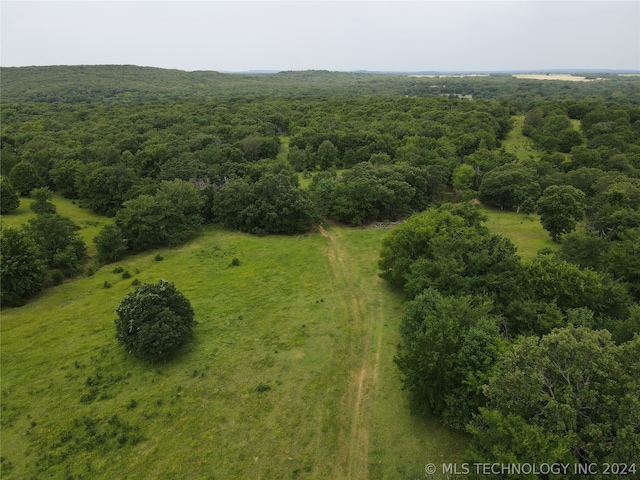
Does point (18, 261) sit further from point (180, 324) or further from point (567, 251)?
point (567, 251)

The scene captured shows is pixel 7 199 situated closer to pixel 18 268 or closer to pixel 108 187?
pixel 108 187

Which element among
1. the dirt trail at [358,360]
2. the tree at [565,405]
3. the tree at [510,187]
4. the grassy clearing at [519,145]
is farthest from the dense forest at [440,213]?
the dirt trail at [358,360]

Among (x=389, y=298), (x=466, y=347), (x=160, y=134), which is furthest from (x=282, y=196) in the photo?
(x=160, y=134)

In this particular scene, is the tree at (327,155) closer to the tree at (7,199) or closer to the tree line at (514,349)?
the tree line at (514,349)

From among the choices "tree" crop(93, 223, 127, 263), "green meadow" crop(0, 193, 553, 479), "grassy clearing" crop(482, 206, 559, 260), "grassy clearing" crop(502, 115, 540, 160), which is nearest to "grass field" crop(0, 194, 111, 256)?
"tree" crop(93, 223, 127, 263)

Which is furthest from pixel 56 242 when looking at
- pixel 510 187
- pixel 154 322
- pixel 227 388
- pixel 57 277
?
pixel 510 187

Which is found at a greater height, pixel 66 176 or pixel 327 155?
pixel 327 155

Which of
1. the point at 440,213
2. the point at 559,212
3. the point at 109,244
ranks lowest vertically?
the point at 109,244
